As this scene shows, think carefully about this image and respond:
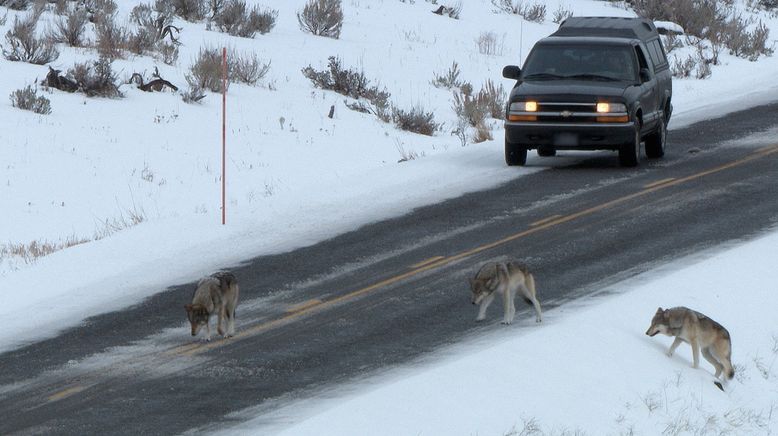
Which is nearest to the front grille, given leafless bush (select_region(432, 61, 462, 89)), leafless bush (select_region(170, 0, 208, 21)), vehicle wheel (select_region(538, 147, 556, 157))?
vehicle wheel (select_region(538, 147, 556, 157))

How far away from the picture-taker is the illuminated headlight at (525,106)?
19.8m

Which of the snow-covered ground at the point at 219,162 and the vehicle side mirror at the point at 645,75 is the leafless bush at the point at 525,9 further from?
the vehicle side mirror at the point at 645,75

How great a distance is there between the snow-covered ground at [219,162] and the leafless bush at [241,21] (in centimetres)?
33

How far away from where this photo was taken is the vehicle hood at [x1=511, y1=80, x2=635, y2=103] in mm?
19703

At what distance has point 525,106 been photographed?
19875 mm

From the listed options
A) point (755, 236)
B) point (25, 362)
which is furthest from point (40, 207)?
point (755, 236)

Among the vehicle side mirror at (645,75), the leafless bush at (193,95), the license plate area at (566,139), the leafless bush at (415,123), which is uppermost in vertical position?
the vehicle side mirror at (645,75)

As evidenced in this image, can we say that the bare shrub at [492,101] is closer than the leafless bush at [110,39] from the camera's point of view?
Yes

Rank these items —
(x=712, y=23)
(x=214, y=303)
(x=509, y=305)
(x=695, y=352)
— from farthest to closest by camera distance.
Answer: (x=712, y=23) < (x=509, y=305) < (x=695, y=352) < (x=214, y=303)

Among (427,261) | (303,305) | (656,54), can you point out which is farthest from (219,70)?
(303,305)

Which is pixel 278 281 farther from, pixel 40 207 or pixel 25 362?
pixel 40 207

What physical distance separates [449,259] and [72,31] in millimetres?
16267

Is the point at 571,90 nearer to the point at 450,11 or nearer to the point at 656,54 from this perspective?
the point at 656,54

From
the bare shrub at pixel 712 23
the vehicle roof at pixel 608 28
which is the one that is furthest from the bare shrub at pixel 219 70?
the bare shrub at pixel 712 23
